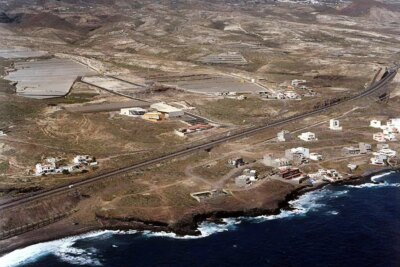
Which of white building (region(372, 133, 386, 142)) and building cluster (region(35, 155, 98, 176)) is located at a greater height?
white building (region(372, 133, 386, 142))

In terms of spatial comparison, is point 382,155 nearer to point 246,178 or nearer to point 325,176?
point 325,176

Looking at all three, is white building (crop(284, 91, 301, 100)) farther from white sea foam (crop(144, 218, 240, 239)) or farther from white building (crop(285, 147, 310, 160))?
white sea foam (crop(144, 218, 240, 239))

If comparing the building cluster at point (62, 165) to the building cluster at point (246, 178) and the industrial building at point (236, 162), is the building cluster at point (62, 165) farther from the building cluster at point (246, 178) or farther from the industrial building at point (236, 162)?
the building cluster at point (246, 178)

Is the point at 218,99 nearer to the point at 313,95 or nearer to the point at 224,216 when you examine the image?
the point at 313,95

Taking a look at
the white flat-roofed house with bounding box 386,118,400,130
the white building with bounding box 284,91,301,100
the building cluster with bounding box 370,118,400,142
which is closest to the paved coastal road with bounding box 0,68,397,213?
the white building with bounding box 284,91,301,100

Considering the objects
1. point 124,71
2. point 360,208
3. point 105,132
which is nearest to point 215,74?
point 124,71
